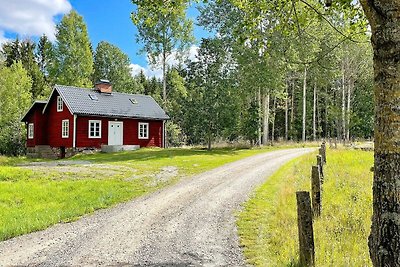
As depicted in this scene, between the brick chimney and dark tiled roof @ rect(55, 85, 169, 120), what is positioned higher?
the brick chimney

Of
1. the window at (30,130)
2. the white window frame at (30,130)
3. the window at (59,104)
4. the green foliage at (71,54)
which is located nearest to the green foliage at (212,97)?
the window at (59,104)

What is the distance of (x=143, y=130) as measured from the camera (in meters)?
34.0

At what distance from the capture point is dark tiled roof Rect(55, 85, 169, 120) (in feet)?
99.2

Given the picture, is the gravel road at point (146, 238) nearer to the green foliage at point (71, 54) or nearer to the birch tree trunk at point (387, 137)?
the birch tree trunk at point (387, 137)

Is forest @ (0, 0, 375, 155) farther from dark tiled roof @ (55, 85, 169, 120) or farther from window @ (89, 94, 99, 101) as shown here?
window @ (89, 94, 99, 101)

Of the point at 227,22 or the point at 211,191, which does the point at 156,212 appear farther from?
the point at 227,22

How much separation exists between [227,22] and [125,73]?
2664 centimetres

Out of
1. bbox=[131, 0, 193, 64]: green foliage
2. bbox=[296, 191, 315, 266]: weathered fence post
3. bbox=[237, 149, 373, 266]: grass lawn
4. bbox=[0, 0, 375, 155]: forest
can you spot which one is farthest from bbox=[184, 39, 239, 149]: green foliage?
bbox=[296, 191, 315, 266]: weathered fence post

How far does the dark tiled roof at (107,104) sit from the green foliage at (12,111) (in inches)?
421

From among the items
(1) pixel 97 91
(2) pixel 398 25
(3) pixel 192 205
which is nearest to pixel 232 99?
(1) pixel 97 91

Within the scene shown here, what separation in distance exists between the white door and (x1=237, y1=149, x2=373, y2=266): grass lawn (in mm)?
22241

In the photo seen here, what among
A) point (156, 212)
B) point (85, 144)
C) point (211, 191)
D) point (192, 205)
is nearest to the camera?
point (156, 212)

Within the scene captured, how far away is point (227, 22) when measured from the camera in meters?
31.3

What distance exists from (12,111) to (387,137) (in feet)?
136
